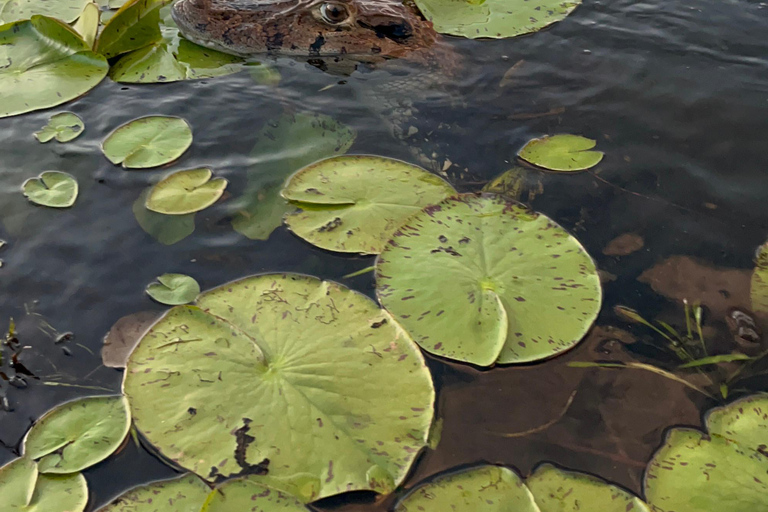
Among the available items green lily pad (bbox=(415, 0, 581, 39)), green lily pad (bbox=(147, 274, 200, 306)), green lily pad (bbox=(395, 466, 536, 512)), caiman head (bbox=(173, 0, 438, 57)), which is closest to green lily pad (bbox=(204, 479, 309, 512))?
green lily pad (bbox=(395, 466, 536, 512))

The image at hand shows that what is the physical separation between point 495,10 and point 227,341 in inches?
109

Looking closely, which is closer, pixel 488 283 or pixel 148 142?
pixel 488 283

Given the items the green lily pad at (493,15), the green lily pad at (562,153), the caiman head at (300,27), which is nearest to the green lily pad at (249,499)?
the green lily pad at (562,153)

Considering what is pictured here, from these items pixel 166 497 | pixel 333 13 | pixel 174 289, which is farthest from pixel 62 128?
pixel 166 497

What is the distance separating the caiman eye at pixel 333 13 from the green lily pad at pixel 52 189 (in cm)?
159

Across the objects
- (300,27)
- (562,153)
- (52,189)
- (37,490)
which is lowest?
(37,490)

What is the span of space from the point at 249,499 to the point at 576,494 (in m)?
0.88

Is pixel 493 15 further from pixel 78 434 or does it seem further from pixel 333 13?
pixel 78 434

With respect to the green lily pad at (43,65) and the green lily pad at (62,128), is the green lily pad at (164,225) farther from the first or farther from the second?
the green lily pad at (43,65)

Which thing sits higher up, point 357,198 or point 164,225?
point 357,198

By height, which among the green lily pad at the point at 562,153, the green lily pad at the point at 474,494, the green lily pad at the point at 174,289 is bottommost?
the green lily pad at the point at 474,494

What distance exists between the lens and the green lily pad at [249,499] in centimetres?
146

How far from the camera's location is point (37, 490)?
1.54 m

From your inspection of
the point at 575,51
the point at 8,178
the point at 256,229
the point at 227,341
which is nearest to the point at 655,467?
the point at 227,341
